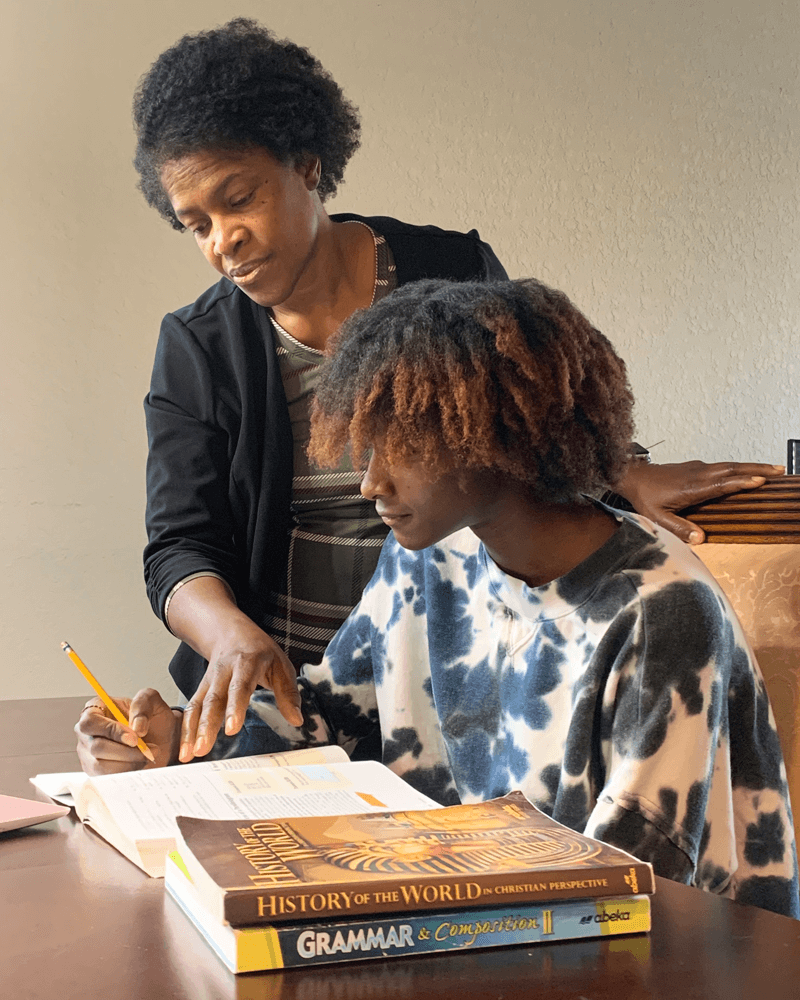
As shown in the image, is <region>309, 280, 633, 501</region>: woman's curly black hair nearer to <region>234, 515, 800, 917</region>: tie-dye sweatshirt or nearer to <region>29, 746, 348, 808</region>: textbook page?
<region>234, 515, 800, 917</region>: tie-dye sweatshirt

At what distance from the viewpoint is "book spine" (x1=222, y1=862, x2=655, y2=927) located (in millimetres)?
544

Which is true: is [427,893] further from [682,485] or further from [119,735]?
[682,485]

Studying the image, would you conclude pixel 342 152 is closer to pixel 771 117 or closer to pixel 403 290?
pixel 403 290

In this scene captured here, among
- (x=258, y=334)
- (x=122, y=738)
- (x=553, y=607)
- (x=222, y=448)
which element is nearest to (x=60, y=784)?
(x=122, y=738)

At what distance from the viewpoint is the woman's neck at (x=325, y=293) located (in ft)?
5.10

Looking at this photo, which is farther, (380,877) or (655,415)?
(655,415)

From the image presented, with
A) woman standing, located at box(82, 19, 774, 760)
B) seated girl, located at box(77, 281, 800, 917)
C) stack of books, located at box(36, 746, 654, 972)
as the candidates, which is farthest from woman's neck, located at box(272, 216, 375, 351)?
stack of books, located at box(36, 746, 654, 972)

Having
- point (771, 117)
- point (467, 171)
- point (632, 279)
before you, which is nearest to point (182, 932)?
point (467, 171)

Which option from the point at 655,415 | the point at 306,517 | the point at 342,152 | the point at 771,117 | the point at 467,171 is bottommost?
the point at 306,517

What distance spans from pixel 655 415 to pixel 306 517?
176cm

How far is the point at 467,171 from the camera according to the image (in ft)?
9.23

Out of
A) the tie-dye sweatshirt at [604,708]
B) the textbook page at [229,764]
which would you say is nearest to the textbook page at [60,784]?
the textbook page at [229,764]

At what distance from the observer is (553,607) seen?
3.38 ft

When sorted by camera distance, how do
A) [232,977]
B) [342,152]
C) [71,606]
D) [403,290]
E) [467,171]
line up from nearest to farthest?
[232,977], [403,290], [342,152], [71,606], [467,171]
